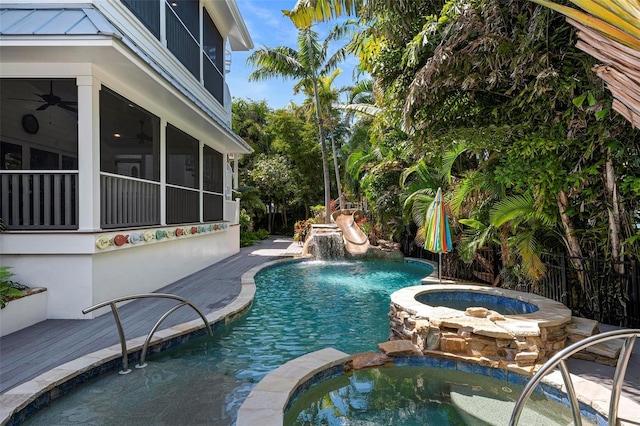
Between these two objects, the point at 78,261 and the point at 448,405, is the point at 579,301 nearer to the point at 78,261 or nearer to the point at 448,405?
the point at 448,405

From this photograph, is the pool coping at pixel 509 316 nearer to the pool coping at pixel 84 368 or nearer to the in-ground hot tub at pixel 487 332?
the in-ground hot tub at pixel 487 332

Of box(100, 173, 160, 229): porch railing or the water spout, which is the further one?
the water spout

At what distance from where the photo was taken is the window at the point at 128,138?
8.72 meters

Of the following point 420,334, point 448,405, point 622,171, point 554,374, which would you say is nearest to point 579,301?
point 622,171

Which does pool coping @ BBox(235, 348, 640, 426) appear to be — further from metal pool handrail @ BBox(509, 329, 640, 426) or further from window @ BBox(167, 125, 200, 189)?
window @ BBox(167, 125, 200, 189)

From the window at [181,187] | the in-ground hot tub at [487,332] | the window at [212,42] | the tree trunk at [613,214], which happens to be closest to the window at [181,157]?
the window at [181,187]

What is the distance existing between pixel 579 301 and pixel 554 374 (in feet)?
9.23

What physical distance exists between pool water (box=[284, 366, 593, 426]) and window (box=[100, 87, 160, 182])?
6.71 m

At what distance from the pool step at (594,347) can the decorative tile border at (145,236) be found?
24.3 feet

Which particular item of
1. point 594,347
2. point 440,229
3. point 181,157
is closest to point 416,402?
point 594,347

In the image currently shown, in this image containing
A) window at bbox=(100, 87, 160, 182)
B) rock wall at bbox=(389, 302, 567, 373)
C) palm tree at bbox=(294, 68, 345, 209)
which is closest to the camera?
rock wall at bbox=(389, 302, 567, 373)

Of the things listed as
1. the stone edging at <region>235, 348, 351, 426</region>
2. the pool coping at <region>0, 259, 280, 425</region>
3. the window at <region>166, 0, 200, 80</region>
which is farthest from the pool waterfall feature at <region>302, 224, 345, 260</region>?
the stone edging at <region>235, 348, 351, 426</region>

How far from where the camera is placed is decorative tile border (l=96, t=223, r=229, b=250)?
624 centimetres

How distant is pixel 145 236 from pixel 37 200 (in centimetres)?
196
